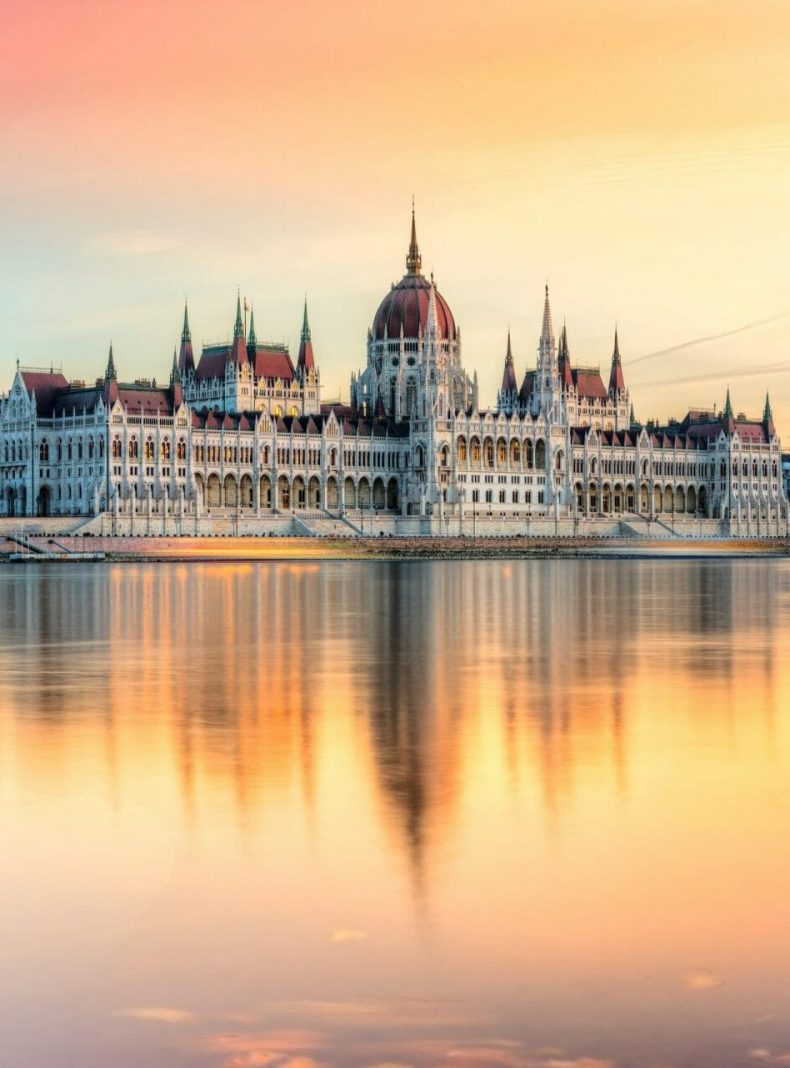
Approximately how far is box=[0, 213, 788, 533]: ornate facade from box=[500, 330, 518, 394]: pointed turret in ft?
0.83

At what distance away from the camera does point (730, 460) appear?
183000mm

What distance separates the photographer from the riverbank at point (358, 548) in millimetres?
116562

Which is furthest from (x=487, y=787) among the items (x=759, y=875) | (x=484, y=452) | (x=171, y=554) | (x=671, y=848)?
(x=484, y=452)

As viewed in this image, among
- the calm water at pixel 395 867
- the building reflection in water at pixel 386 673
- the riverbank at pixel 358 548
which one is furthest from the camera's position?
the riverbank at pixel 358 548

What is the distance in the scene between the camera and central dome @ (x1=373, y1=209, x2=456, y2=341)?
174 m

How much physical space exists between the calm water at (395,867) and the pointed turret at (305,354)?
144 metres

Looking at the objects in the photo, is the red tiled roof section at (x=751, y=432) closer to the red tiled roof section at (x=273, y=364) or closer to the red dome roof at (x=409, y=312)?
the red dome roof at (x=409, y=312)

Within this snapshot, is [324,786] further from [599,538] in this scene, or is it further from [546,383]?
[546,383]

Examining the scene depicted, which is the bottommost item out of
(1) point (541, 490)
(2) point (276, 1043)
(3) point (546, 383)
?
(2) point (276, 1043)

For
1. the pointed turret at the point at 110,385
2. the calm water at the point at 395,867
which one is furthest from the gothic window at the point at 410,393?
the calm water at the point at 395,867

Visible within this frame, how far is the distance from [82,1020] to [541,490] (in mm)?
160588

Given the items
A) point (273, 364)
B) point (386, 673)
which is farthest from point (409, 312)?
point (386, 673)

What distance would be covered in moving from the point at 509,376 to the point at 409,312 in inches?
898

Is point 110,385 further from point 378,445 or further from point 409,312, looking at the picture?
point 409,312
